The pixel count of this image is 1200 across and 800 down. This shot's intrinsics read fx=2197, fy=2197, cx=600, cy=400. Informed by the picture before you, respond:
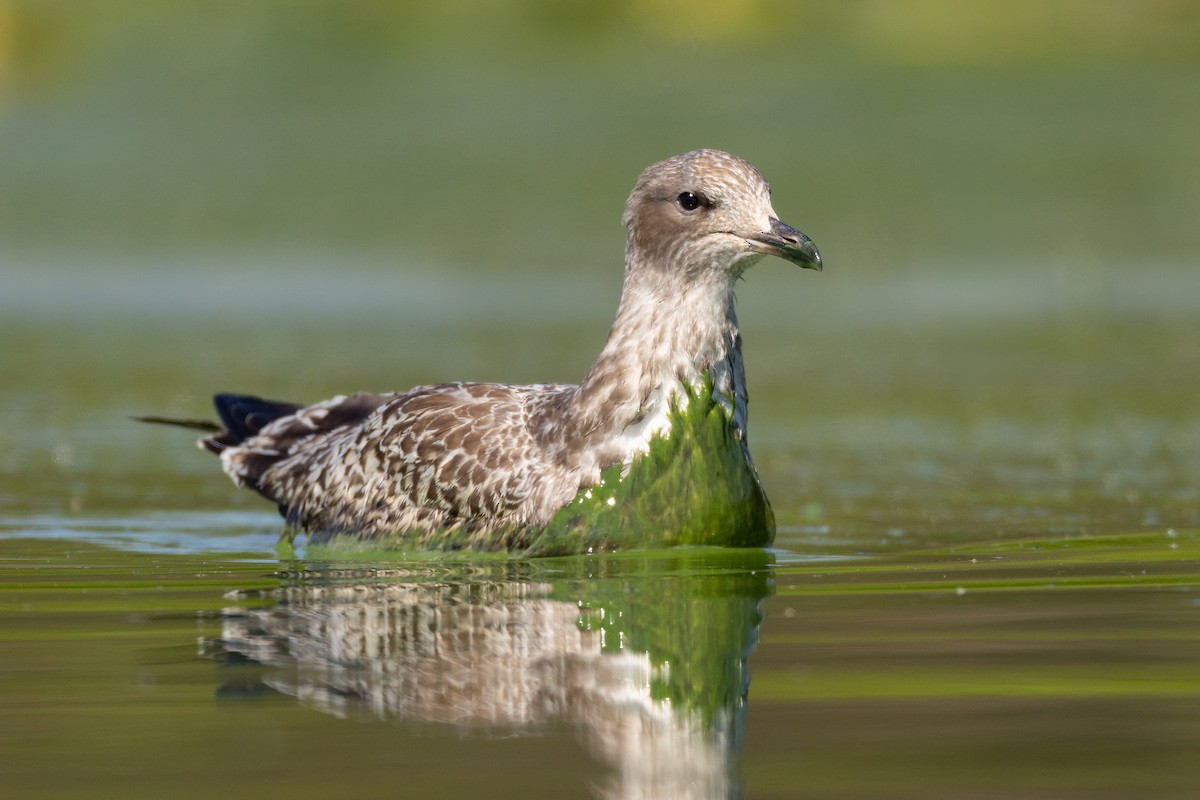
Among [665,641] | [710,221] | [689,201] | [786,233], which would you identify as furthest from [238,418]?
[665,641]

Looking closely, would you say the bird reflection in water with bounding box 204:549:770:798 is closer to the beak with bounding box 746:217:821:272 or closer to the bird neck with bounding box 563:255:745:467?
the bird neck with bounding box 563:255:745:467

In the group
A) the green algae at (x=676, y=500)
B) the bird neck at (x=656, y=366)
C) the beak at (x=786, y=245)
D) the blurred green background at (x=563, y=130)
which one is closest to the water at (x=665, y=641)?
the green algae at (x=676, y=500)

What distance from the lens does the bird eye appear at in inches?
327

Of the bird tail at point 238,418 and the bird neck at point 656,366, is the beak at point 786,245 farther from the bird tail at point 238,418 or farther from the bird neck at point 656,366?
the bird tail at point 238,418

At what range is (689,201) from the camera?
8344mm

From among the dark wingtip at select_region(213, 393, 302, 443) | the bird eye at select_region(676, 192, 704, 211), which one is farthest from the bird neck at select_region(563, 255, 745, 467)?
the dark wingtip at select_region(213, 393, 302, 443)

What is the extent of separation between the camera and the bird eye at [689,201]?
8305 millimetres

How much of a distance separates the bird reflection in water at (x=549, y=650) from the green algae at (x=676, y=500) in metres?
0.12

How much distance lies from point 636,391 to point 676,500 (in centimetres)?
44

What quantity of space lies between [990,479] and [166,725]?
685 centimetres

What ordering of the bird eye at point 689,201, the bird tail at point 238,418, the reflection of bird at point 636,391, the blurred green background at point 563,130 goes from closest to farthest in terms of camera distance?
the reflection of bird at point 636,391
the bird eye at point 689,201
the bird tail at point 238,418
the blurred green background at point 563,130

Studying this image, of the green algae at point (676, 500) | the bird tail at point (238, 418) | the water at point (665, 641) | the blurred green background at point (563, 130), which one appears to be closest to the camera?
the water at point (665, 641)

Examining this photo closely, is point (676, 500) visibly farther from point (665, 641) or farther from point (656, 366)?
point (665, 641)

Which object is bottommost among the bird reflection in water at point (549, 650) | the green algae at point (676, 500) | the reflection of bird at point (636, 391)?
the bird reflection in water at point (549, 650)
